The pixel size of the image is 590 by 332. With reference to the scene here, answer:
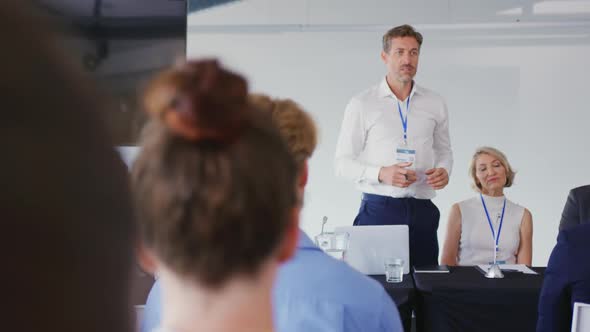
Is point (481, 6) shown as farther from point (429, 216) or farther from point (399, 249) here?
point (399, 249)

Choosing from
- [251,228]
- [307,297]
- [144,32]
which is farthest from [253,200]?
[144,32]

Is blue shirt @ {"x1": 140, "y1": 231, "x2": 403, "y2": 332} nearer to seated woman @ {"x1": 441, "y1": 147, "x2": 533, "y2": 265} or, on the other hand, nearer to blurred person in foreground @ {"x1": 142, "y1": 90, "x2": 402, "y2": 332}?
blurred person in foreground @ {"x1": 142, "y1": 90, "x2": 402, "y2": 332}

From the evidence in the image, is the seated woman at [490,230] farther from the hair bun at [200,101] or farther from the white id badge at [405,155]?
the hair bun at [200,101]

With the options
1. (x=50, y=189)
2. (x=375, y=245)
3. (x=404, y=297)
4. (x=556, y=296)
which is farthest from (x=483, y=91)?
(x=50, y=189)

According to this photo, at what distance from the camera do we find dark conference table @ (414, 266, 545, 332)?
2.72 m

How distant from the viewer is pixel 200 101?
18.6 inches

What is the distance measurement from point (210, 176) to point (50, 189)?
0.41 meters

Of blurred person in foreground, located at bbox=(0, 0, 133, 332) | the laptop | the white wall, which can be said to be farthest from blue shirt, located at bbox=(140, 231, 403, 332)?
the white wall

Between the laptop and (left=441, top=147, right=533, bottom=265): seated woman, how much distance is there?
0.85m

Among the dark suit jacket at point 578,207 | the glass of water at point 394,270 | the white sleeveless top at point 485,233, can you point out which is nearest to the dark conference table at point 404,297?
the glass of water at point 394,270

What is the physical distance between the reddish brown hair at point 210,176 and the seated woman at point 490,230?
340 cm

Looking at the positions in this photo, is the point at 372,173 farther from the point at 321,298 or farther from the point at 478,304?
the point at 321,298

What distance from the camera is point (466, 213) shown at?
12.6 ft

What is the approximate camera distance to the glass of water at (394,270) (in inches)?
113
